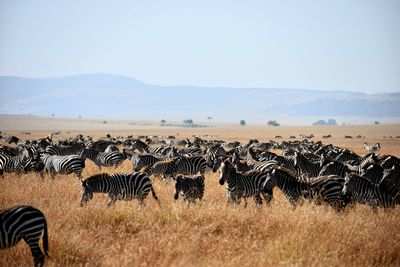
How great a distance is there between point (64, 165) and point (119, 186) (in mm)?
6078

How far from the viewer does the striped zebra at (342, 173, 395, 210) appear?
12.2 metres

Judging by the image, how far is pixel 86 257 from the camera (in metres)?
8.11

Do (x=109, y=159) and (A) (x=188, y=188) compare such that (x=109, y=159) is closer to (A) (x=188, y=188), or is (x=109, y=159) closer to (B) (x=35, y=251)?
(A) (x=188, y=188)

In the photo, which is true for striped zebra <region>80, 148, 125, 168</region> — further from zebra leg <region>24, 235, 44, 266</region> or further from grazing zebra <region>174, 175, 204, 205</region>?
zebra leg <region>24, 235, 44, 266</region>

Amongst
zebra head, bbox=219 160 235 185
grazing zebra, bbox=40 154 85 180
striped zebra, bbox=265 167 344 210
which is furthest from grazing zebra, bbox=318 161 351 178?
grazing zebra, bbox=40 154 85 180

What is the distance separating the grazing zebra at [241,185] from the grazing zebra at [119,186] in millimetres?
2152

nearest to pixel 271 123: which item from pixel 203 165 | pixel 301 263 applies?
pixel 203 165

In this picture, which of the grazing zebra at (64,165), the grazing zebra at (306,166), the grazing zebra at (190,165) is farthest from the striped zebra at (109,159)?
the grazing zebra at (306,166)

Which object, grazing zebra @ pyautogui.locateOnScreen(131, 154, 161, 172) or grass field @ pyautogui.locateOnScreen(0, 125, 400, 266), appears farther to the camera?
grazing zebra @ pyautogui.locateOnScreen(131, 154, 161, 172)

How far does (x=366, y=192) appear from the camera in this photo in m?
12.4

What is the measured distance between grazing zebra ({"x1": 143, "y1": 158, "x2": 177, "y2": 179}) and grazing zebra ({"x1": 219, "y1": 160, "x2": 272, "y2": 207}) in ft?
17.1

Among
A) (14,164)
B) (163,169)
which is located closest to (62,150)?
(14,164)

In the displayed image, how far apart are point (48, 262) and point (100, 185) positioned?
4963mm

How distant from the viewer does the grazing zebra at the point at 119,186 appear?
12.6 meters
